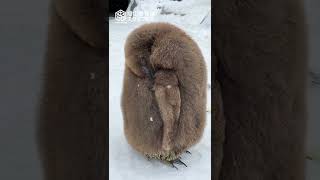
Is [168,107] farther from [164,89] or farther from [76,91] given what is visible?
[76,91]

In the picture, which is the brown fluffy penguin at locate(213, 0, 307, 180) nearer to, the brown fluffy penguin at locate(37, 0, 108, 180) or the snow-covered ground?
the snow-covered ground

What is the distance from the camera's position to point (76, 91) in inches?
50.1

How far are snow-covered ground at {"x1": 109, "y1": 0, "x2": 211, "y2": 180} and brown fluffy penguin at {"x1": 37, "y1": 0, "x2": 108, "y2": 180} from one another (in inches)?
0.9

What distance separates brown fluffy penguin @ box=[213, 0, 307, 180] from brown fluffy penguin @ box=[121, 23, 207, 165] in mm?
56

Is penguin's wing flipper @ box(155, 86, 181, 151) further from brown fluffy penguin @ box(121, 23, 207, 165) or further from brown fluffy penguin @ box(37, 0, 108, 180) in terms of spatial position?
brown fluffy penguin @ box(37, 0, 108, 180)

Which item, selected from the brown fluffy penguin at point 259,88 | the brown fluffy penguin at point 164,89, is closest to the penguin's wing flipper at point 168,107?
the brown fluffy penguin at point 164,89

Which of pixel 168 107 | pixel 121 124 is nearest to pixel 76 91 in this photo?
pixel 121 124

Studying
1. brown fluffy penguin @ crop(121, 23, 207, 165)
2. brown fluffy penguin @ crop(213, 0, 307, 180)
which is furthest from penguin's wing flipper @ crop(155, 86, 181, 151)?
brown fluffy penguin @ crop(213, 0, 307, 180)

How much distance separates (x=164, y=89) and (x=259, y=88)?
0.80 ft

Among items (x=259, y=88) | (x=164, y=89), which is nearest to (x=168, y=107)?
(x=164, y=89)

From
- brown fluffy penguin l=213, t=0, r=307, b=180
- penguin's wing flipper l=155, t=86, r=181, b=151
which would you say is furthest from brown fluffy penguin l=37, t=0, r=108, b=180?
brown fluffy penguin l=213, t=0, r=307, b=180

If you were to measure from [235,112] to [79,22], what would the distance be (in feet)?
1.50

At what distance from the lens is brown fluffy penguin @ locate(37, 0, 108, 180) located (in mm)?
1249

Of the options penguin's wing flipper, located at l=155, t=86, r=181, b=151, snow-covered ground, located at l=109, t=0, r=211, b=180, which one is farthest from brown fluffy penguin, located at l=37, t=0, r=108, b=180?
penguin's wing flipper, located at l=155, t=86, r=181, b=151
